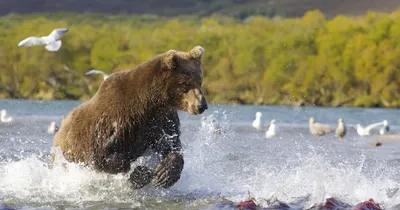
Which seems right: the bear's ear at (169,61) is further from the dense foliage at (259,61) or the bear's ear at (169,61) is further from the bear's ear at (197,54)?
the dense foliage at (259,61)

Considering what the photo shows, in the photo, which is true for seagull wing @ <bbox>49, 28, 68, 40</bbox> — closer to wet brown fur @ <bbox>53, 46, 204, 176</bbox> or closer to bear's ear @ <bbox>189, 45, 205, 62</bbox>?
wet brown fur @ <bbox>53, 46, 204, 176</bbox>

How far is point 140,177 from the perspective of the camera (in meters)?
8.37

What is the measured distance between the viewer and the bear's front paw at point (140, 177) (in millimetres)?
8273

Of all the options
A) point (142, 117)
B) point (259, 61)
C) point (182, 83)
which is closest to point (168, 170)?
point (142, 117)

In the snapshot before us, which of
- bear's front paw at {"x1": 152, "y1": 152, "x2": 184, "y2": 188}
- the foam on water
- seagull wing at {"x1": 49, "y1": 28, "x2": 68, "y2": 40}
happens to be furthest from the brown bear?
seagull wing at {"x1": 49, "y1": 28, "x2": 68, "y2": 40}

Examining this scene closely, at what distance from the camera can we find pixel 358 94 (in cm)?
7731

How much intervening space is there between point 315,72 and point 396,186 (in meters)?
73.2

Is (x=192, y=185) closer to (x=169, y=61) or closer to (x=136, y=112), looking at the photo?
(x=136, y=112)

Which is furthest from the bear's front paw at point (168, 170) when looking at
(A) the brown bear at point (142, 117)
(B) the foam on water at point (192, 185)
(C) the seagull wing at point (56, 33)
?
(C) the seagull wing at point (56, 33)

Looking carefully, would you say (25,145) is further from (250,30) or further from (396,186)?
(250,30)

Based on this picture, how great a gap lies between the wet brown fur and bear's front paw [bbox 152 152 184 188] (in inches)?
4.0

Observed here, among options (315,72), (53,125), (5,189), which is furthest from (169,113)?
(315,72)

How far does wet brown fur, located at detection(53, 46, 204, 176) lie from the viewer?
7.95 m

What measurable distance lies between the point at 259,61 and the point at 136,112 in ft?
264
